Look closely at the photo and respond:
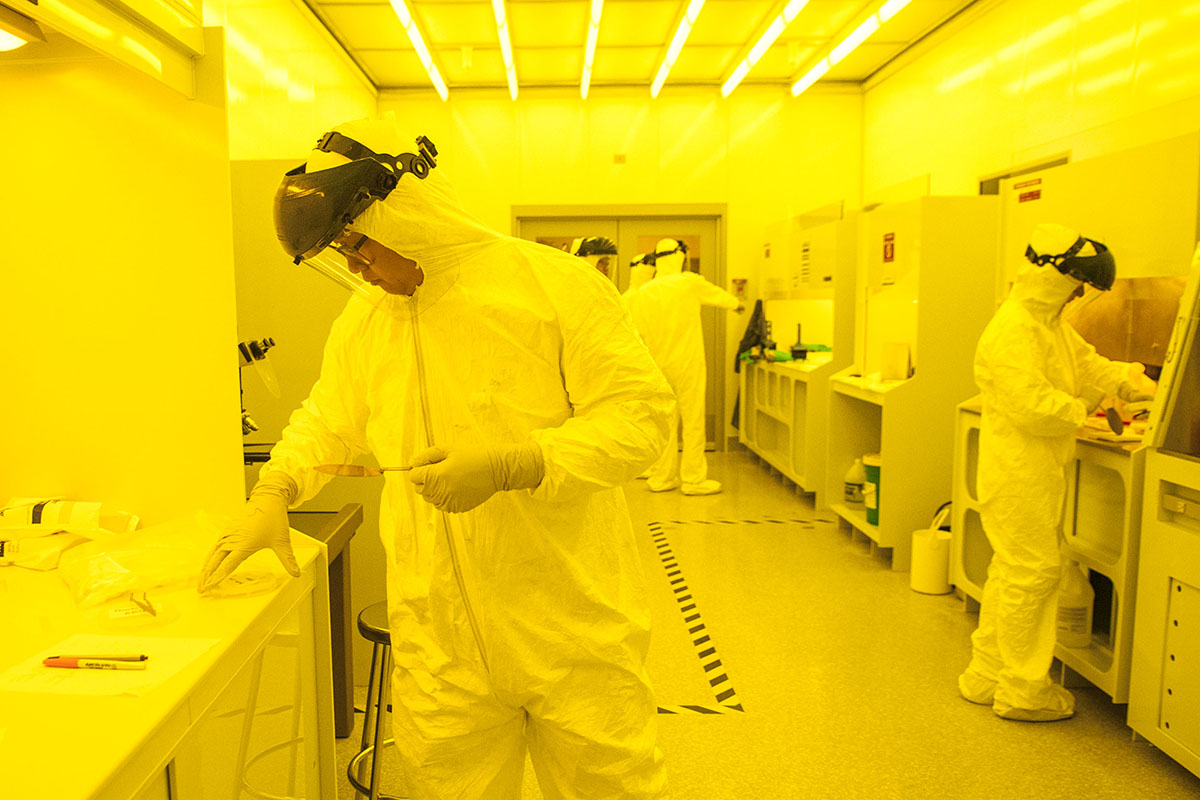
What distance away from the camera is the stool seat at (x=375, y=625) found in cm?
181

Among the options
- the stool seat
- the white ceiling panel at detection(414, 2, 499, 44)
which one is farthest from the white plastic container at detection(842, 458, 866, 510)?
the white ceiling panel at detection(414, 2, 499, 44)

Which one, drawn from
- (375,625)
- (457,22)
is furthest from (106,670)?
(457,22)

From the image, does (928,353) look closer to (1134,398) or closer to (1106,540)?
(1134,398)

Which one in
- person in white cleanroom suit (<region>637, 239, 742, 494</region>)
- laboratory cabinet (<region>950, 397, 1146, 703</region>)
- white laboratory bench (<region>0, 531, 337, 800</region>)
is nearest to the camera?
white laboratory bench (<region>0, 531, 337, 800</region>)

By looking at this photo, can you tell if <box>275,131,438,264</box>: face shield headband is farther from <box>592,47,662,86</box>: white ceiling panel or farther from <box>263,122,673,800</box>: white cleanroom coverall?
<box>592,47,662,86</box>: white ceiling panel

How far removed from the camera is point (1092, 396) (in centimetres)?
301

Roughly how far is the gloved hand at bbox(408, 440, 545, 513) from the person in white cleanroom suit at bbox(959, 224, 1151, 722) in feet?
6.41

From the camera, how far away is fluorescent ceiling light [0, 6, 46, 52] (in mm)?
1573

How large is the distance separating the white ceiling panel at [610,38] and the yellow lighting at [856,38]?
0.25m

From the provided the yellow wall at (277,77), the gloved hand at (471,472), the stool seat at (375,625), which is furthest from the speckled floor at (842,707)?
the yellow wall at (277,77)

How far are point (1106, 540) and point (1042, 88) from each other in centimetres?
279

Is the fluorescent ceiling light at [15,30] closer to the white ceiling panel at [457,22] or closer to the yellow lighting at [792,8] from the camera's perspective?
the yellow lighting at [792,8]

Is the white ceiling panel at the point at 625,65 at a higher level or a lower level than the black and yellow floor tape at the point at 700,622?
higher

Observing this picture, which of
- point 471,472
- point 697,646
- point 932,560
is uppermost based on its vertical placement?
point 471,472
